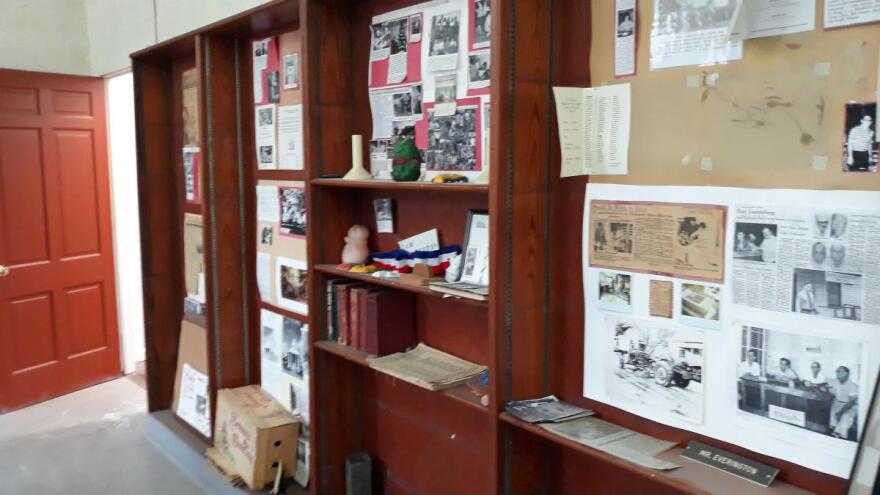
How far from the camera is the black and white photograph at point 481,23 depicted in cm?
207

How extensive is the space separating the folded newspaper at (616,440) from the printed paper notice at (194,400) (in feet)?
7.65

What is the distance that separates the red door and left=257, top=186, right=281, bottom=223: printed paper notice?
6.52ft

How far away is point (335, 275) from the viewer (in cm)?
256

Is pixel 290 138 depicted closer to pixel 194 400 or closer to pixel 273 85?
pixel 273 85

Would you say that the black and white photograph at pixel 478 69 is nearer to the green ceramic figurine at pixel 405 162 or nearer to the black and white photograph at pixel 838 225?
the green ceramic figurine at pixel 405 162

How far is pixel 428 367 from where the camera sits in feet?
7.30

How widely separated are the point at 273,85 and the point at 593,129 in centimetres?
180

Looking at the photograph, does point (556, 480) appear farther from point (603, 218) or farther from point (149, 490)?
point (149, 490)

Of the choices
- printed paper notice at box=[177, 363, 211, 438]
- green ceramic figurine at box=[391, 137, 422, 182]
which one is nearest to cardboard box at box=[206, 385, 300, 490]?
printed paper notice at box=[177, 363, 211, 438]

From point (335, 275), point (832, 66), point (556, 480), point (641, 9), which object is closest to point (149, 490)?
point (335, 275)

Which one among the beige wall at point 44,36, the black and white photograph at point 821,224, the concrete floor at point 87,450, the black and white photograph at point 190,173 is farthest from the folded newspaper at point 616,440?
the beige wall at point 44,36

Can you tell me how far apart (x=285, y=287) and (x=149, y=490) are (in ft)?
3.98

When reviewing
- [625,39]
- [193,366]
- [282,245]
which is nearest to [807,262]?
[625,39]

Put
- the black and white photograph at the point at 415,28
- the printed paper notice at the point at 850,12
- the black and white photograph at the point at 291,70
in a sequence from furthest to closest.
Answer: the black and white photograph at the point at 291,70 → the black and white photograph at the point at 415,28 → the printed paper notice at the point at 850,12
